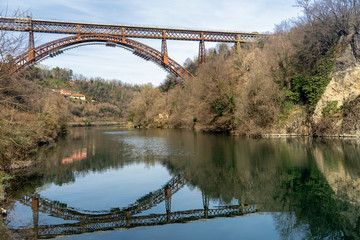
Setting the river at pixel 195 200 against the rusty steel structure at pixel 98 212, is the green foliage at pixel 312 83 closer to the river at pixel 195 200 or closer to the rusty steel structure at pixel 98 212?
the river at pixel 195 200

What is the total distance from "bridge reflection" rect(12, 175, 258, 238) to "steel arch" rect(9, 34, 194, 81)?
3237 cm

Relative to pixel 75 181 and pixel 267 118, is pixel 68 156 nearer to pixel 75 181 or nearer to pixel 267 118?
pixel 75 181

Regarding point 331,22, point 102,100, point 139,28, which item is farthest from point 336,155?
point 102,100

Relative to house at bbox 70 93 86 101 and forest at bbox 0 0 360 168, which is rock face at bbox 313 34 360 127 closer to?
forest at bbox 0 0 360 168

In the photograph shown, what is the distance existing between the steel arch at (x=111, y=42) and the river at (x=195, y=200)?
29.2 metres

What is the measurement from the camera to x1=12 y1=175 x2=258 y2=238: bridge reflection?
5.84 meters

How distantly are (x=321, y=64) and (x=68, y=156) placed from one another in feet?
68.2

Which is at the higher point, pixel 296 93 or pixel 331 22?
pixel 331 22

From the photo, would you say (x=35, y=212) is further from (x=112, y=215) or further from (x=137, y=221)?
(x=137, y=221)

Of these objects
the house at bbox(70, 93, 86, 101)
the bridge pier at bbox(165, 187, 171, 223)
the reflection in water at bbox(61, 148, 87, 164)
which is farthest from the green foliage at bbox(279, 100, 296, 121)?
the house at bbox(70, 93, 86, 101)

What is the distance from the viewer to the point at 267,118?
24500 mm

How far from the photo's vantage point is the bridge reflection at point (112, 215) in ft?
19.2

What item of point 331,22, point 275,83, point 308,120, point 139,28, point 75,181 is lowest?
point 75,181

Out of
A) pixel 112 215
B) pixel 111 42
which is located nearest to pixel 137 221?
pixel 112 215
